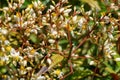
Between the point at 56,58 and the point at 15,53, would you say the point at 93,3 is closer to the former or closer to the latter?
the point at 56,58

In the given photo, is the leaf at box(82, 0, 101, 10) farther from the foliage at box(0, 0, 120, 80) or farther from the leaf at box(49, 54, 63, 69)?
the leaf at box(49, 54, 63, 69)

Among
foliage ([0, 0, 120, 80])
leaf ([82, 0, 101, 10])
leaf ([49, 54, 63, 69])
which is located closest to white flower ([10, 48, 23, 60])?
foliage ([0, 0, 120, 80])

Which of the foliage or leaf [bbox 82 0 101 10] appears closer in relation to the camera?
the foliage

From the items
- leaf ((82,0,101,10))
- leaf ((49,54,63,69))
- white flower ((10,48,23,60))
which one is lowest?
leaf ((49,54,63,69))

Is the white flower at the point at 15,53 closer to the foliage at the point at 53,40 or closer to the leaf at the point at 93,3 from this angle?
the foliage at the point at 53,40

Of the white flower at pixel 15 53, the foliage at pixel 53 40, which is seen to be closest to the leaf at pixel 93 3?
the foliage at pixel 53 40

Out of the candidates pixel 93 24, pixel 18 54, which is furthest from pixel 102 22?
pixel 18 54

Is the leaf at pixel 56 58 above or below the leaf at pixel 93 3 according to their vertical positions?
below

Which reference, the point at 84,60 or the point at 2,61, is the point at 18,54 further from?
the point at 84,60
